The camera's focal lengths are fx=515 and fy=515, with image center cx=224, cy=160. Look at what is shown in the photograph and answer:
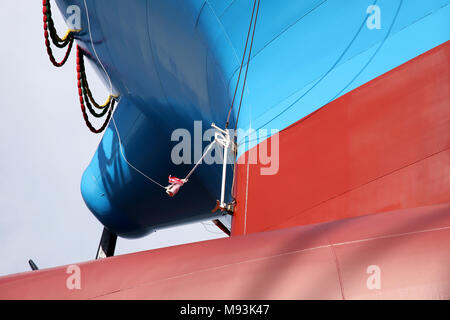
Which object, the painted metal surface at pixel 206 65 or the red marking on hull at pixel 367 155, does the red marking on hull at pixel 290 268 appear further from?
the painted metal surface at pixel 206 65

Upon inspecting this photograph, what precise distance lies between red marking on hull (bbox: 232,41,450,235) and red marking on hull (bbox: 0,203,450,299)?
107 centimetres

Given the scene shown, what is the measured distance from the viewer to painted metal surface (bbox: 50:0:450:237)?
194 inches

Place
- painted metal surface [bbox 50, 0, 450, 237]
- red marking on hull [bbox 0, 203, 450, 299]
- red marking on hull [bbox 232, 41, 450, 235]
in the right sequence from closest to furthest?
red marking on hull [bbox 0, 203, 450, 299] < red marking on hull [bbox 232, 41, 450, 235] < painted metal surface [bbox 50, 0, 450, 237]

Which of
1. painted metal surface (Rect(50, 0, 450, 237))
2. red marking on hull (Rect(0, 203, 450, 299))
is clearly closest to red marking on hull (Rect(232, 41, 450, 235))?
painted metal surface (Rect(50, 0, 450, 237))

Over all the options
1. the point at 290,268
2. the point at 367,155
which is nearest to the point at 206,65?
the point at 367,155

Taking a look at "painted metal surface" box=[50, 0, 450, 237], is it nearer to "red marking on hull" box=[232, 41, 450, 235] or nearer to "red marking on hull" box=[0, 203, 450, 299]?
"red marking on hull" box=[232, 41, 450, 235]

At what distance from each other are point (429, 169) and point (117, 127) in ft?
25.5

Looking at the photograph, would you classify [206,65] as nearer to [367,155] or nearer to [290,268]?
[367,155]

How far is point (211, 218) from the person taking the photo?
38.0ft

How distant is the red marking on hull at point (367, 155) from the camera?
3.96m

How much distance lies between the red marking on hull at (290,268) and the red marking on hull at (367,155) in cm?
107

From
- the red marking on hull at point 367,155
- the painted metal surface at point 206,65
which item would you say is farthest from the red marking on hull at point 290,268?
the painted metal surface at point 206,65
